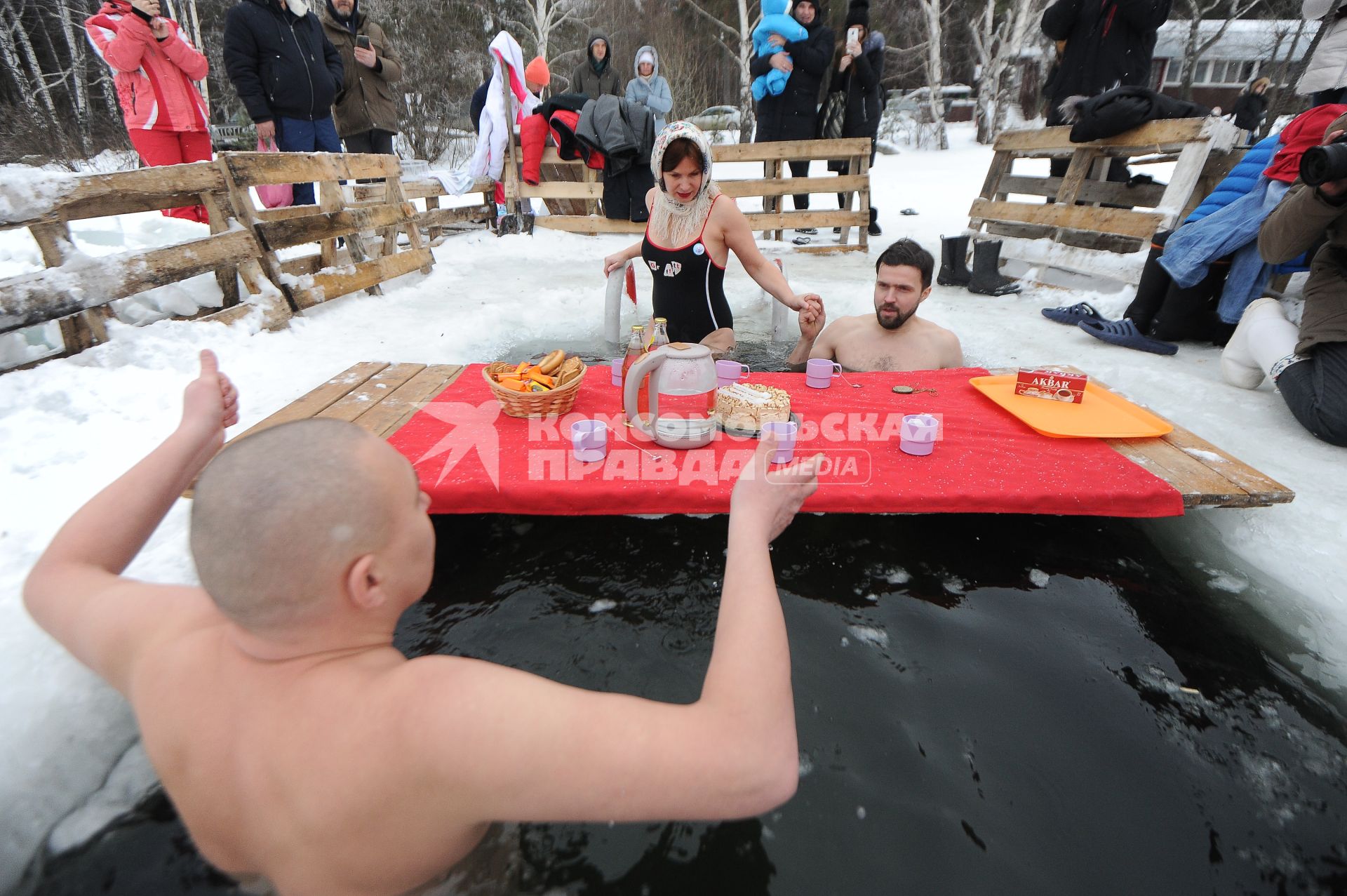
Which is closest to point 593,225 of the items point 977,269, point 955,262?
point 955,262

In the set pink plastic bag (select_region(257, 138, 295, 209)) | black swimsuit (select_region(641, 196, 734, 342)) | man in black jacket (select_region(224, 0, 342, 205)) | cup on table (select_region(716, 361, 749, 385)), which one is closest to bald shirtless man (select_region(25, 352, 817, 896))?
cup on table (select_region(716, 361, 749, 385))

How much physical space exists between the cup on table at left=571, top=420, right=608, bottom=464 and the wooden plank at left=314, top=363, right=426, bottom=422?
988mm

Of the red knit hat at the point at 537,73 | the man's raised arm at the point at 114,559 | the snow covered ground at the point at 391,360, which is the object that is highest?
the red knit hat at the point at 537,73

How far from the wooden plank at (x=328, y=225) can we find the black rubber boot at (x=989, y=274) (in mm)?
5728

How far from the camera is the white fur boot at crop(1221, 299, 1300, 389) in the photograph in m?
3.52

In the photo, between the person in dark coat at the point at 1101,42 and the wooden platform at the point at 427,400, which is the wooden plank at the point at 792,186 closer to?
the person in dark coat at the point at 1101,42

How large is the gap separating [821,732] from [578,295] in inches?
195

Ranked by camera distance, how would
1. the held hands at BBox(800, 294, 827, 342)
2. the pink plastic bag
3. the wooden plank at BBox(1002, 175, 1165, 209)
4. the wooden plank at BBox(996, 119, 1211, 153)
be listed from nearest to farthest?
the held hands at BBox(800, 294, 827, 342) < the wooden plank at BBox(996, 119, 1211, 153) < the wooden plank at BBox(1002, 175, 1165, 209) < the pink plastic bag

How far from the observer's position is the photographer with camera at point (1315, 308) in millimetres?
3006

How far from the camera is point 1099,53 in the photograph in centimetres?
582

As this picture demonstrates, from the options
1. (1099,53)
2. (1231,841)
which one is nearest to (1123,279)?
(1099,53)

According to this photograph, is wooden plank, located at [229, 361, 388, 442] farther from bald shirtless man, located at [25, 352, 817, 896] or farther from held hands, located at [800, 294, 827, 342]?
held hands, located at [800, 294, 827, 342]

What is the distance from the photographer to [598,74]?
8.56m

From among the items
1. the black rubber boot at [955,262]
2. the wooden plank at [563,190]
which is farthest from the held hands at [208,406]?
the wooden plank at [563,190]
